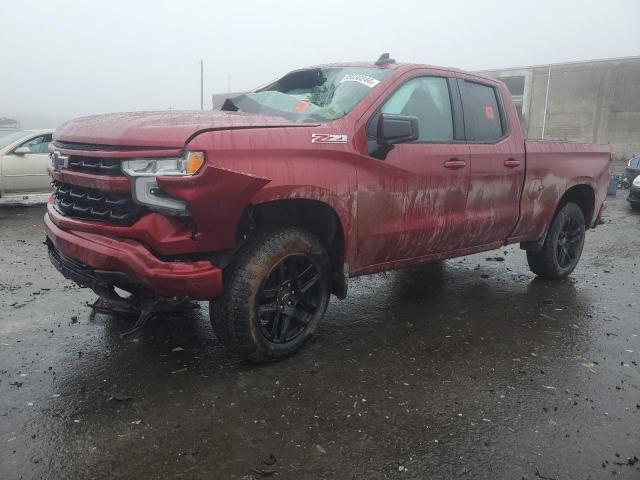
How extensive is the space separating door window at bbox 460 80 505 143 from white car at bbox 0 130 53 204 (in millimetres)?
7484

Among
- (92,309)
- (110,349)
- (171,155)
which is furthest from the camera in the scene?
(92,309)

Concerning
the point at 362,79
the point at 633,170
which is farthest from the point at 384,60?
the point at 633,170

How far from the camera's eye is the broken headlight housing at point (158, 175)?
2723 millimetres

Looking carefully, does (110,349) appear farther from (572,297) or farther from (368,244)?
(572,297)

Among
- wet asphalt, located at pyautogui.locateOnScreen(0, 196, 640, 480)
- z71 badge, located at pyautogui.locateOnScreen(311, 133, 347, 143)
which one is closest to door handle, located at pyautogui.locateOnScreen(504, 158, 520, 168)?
wet asphalt, located at pyautogui.locateOnScreen(0, 196, 640, 480)

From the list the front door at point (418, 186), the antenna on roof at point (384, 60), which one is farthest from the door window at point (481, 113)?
the antenna on roof at point (384, 60)

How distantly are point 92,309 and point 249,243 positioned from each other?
1.88 meters

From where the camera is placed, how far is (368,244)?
3.63 metres

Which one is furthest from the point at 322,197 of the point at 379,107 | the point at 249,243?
the point at 379,107

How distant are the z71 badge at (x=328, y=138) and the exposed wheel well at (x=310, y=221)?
1.22 feet

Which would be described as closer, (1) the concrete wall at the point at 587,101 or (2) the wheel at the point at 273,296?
(2) the wheel at the point at 273,296

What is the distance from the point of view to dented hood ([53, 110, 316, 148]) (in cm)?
277

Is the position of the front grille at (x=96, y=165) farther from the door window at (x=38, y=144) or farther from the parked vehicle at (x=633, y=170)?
the parked vehicle at (x=633, y=170)

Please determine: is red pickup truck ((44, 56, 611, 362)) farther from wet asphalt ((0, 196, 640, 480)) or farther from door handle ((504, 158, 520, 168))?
wet asphalt ((0, 196, 640, 480))
